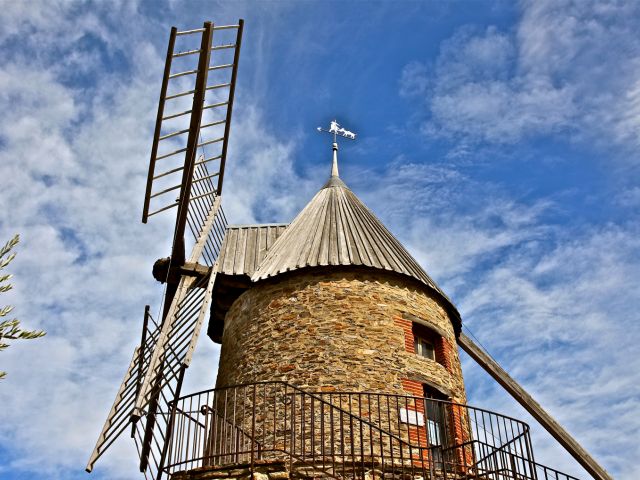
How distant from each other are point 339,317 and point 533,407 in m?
4.65

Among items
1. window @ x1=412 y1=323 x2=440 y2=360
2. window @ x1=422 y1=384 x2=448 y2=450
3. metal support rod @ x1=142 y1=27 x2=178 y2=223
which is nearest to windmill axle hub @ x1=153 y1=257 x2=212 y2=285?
metal support rod @ x1=142 y1=27 x2=178 y2=223

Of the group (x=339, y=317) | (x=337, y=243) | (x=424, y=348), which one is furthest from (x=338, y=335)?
(x=337, y=243)

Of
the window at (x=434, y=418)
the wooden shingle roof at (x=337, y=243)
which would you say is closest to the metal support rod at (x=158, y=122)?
the wooden shingle roof at (x=337, y=243)

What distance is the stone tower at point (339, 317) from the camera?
977 cm

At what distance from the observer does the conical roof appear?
10906 millimetres

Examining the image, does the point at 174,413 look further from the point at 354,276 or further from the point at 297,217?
the point at 297,217

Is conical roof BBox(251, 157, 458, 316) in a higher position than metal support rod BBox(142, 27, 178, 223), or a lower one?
lower

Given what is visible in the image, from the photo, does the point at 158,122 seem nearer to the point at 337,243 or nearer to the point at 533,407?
the point at 337,243

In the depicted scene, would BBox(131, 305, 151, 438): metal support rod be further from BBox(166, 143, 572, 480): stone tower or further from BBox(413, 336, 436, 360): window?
BBox(413, 336, 436, 360): window

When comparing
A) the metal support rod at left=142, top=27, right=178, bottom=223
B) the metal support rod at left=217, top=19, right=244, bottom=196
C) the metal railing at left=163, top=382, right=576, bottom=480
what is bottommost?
the metal railing at left=163, top=382, right=576, bottom=480

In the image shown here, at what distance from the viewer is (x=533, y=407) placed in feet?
41.2

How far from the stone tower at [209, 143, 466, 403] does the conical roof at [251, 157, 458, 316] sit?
2 centimetres

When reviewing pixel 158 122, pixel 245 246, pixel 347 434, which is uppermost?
pixel 158 122

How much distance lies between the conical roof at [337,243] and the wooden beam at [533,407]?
146cm
